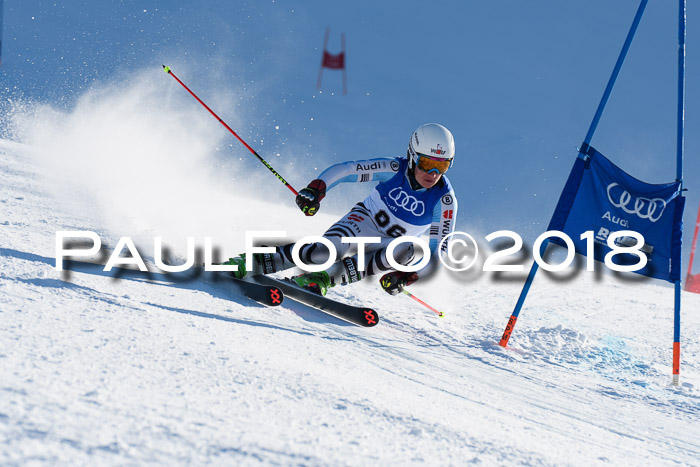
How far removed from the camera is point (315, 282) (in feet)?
15.3

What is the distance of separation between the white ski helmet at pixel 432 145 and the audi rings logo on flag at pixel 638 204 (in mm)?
1587

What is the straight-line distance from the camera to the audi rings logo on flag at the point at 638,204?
16.4 feet

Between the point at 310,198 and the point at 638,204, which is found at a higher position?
the point at 638,204

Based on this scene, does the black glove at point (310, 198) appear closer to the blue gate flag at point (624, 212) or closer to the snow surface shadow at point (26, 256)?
the snow surface shadow at point (26, 256)

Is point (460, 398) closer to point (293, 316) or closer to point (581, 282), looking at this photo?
point (293, 316)

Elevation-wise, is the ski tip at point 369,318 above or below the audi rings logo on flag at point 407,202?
below

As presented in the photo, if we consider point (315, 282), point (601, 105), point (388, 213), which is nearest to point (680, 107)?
point (601, 105)

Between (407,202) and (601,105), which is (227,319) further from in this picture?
(601,105)

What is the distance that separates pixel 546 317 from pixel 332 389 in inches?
198

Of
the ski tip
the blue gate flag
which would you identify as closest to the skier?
the ski tip

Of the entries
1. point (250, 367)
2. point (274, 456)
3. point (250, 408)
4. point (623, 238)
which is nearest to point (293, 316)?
point (250, 367)

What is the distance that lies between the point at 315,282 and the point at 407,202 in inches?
41.9

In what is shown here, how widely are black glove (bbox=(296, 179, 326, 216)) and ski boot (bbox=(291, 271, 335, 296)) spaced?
572mm

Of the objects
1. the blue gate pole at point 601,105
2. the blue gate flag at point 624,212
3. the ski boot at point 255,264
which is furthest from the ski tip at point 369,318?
the blue gate flag at point 624,212
